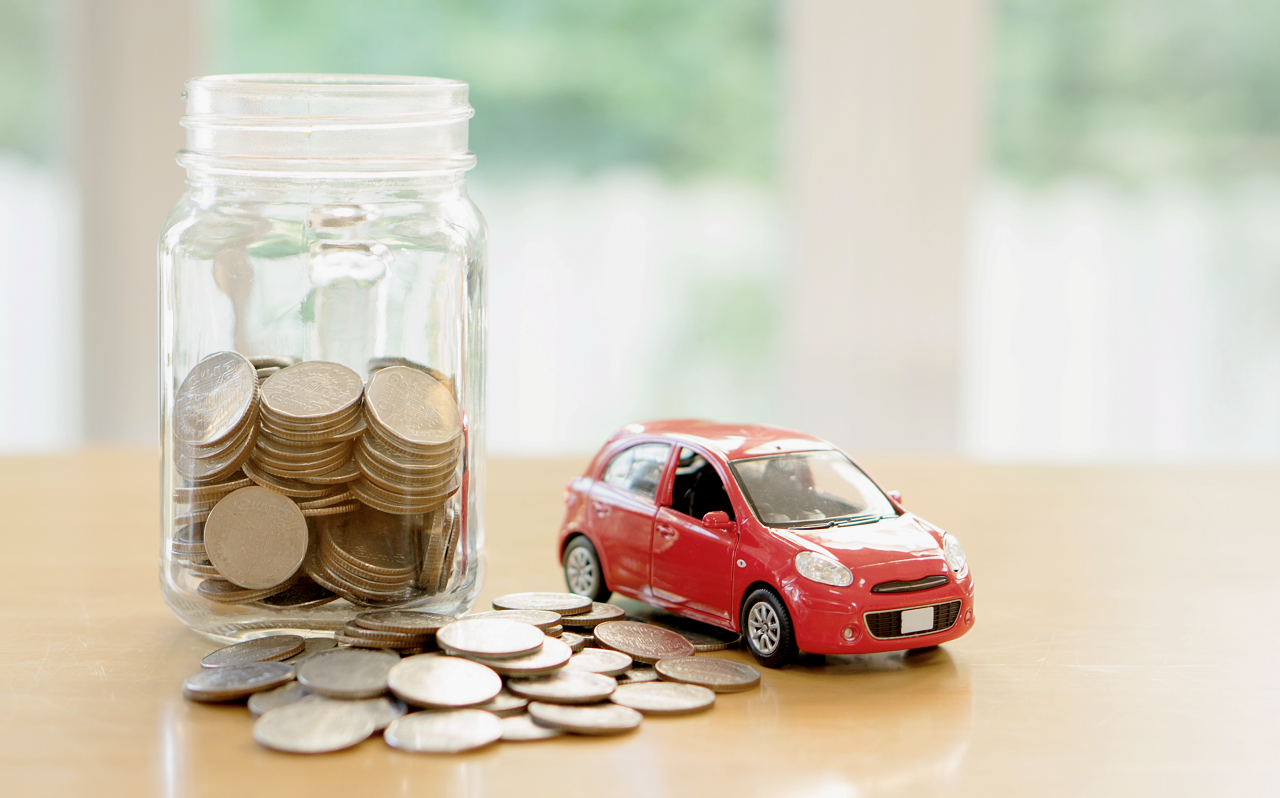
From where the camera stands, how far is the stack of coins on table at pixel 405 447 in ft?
5.07

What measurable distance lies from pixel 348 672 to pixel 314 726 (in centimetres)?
12

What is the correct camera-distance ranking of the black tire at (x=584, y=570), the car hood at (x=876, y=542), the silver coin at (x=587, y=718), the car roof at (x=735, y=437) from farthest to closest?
the black tire at (x=584, y=570)
the car roof at (x=735, y=437)
the car hood at (x=876, y=542)
the silver coin at (x=587, y=718)

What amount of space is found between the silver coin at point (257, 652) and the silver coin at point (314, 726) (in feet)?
0.51

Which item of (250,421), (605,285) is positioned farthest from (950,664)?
(605,285)

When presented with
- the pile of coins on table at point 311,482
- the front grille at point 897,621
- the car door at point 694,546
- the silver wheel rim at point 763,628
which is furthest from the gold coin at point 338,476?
the front grille at point 897,621

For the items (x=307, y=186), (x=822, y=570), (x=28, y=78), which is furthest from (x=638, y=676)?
(x=28, y=78)

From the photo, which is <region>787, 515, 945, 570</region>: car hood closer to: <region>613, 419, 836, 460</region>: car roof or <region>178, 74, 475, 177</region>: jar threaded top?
<region>613, 419, 836, 460</region>: car roof

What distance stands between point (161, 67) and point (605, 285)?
1987 mm

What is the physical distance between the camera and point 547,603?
5.59 feet

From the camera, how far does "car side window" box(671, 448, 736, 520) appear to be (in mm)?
1690

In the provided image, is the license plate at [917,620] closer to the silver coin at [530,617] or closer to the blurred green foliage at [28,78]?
the silver coin at [530,617]

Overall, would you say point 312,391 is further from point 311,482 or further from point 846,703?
point 846,703

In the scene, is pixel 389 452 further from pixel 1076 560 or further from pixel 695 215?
pixel 695 215

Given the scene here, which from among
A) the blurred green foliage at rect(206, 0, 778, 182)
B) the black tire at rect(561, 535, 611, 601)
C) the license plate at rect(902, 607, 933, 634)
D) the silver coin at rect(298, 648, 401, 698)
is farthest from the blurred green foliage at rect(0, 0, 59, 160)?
the license plate at rect(902, 607, 933, 634)
